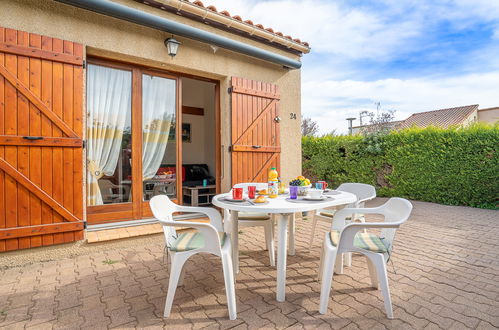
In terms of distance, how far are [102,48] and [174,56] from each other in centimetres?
85

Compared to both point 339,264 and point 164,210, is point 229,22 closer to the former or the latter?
point 164,210

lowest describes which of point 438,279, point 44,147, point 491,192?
point 438,279

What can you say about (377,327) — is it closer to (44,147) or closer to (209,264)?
(209,264)

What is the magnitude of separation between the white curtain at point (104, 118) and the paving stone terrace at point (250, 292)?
3.14 ft

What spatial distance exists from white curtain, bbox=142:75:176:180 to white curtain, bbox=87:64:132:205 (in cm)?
24

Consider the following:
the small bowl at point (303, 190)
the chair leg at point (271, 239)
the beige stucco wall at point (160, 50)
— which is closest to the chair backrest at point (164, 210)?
the chair leg at point (271, 239)

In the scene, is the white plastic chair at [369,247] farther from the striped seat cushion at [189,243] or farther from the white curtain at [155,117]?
the white curtain at [155,117]

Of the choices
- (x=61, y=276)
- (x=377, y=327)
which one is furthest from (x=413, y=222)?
(x=61, y=276)

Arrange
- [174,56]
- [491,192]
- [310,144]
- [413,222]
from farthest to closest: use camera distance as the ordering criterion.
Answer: [310,144] < [491,192] < [413,222] < [174,56]

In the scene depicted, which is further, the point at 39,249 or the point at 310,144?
the point at 310,144

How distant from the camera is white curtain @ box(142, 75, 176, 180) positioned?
152 inches

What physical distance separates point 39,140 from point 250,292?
2.55 meters

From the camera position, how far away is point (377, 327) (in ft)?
5.71

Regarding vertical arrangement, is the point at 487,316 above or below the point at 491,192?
below
